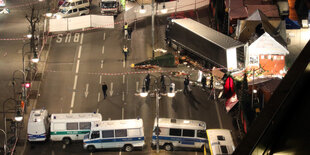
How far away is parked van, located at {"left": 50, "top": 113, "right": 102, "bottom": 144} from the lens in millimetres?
36656

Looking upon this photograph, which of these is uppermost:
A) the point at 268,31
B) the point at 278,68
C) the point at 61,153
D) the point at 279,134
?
the point at 279,134

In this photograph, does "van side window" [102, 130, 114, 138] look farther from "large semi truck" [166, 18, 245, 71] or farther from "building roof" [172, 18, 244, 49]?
"building roof" [172, 18, 244, 49]

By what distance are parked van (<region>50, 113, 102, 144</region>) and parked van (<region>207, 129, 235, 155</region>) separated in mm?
8666

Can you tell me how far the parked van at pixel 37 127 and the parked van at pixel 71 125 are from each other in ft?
2.23

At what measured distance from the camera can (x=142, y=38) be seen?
5184cm

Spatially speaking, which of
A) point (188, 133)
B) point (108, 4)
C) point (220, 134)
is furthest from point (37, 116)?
point (108, 4)

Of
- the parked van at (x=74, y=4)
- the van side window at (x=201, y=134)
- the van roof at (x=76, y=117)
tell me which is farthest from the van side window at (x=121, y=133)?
the parked van at (x=74, y=4)

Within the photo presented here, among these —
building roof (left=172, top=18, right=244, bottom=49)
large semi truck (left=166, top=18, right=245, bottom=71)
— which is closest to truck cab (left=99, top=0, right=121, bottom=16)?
large semi truck (left=166, top=18, right=245, bottom=71)

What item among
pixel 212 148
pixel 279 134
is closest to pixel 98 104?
pixel 212 148

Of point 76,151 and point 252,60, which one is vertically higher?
point 252,60

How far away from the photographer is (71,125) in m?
36.9

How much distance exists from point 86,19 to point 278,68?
70.4 feet

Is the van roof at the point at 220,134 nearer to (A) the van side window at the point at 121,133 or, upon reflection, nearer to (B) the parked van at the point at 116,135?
(B) the parked van at the point at 116,135

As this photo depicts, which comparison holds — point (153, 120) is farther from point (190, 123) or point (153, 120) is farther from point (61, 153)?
point (61, 153)
